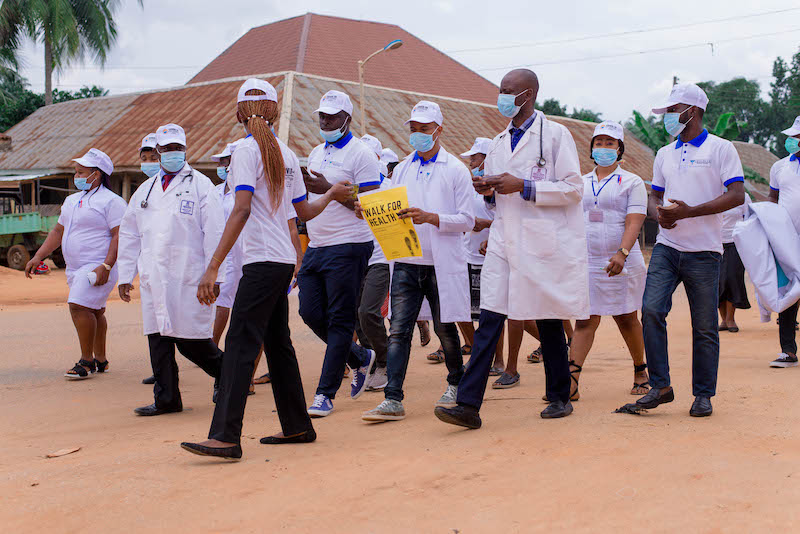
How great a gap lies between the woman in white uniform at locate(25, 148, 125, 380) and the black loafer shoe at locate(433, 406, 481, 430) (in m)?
4.26

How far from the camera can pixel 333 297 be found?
5.82 meters

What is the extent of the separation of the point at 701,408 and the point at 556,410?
870 mm

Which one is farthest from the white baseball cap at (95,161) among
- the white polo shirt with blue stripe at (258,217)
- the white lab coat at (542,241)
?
the white lab coat at (542,241)

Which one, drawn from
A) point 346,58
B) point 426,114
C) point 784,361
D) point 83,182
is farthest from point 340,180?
point 346,58

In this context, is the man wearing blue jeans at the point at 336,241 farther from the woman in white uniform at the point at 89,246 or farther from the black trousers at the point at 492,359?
the woman in white uniform at the point at 89,246

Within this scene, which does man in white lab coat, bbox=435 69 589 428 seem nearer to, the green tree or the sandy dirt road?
the sandy dirt road

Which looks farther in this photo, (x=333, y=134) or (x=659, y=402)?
(x=333, y=134)

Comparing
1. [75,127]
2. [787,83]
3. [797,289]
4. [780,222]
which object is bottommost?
[797,289]

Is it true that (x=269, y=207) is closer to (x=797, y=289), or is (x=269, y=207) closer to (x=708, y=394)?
(x=708, y=394)

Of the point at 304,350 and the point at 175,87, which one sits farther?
the point at 175,87

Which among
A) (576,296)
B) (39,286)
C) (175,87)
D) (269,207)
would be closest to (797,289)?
(576,296)

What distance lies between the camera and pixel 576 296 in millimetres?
4973

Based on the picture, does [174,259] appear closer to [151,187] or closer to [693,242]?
[151,187]

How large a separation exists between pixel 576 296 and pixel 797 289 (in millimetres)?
3520
